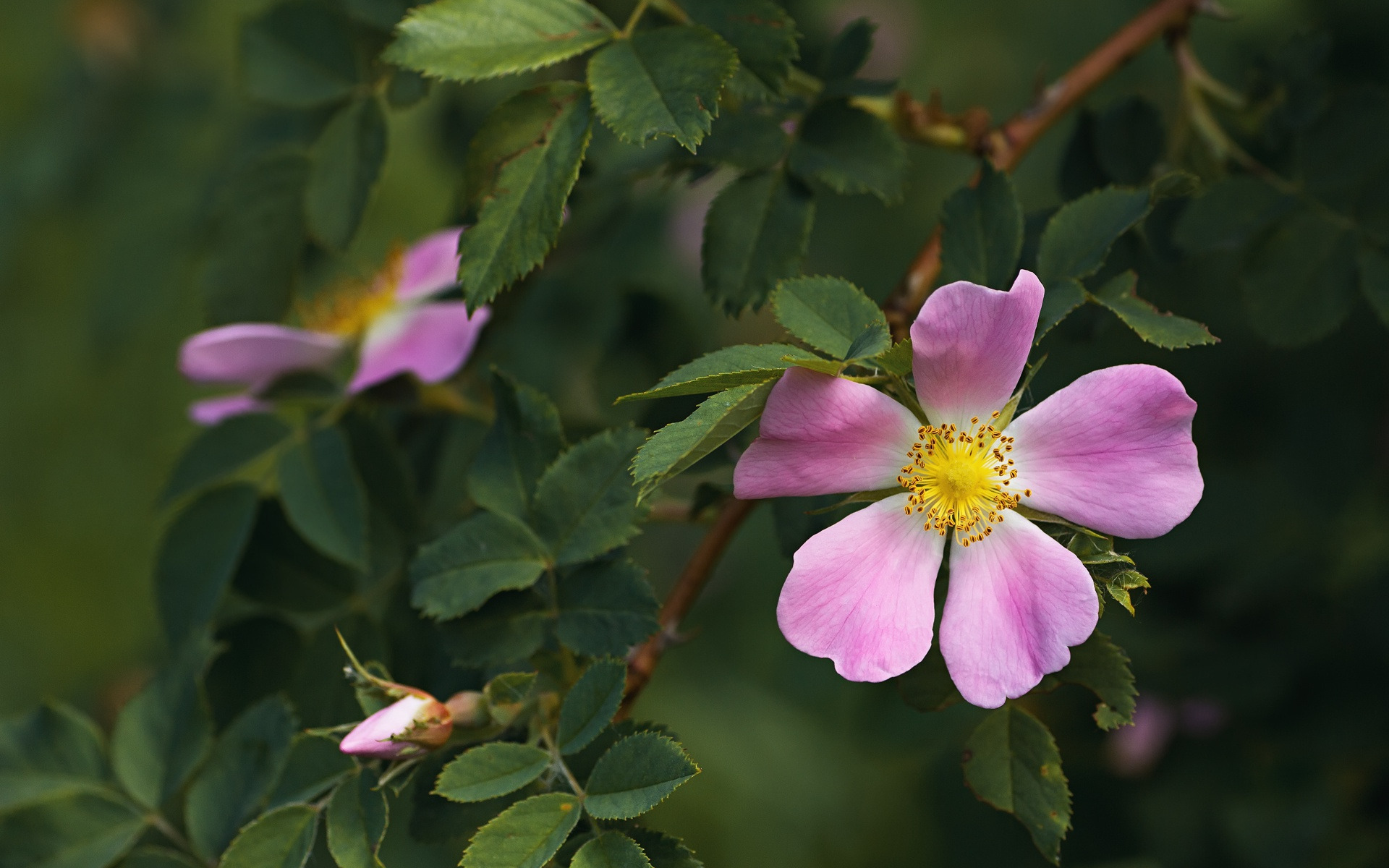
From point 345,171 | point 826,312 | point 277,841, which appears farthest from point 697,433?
point 345,171

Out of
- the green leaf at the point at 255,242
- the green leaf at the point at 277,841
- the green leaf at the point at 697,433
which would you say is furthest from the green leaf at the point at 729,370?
the green leaf at the point at 255,242

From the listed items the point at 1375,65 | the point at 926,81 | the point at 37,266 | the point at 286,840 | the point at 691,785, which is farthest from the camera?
the point at 37,266

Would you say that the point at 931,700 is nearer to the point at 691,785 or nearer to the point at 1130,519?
the point at 1130,519

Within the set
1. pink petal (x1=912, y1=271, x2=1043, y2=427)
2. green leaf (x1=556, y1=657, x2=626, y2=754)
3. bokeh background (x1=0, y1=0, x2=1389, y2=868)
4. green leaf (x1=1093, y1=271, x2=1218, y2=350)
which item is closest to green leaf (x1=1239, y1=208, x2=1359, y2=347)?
bokeh background (x1=0, y1=0, x2=1389, y2=868)

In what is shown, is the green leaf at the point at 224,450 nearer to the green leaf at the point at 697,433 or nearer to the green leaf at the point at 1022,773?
the green leaf at the point at 697,433

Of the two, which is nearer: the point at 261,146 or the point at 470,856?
the point at 470,856

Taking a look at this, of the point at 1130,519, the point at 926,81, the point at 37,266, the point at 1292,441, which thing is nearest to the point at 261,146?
the point at 1130,519

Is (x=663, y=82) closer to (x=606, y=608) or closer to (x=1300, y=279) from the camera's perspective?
(x=606, y=608)
